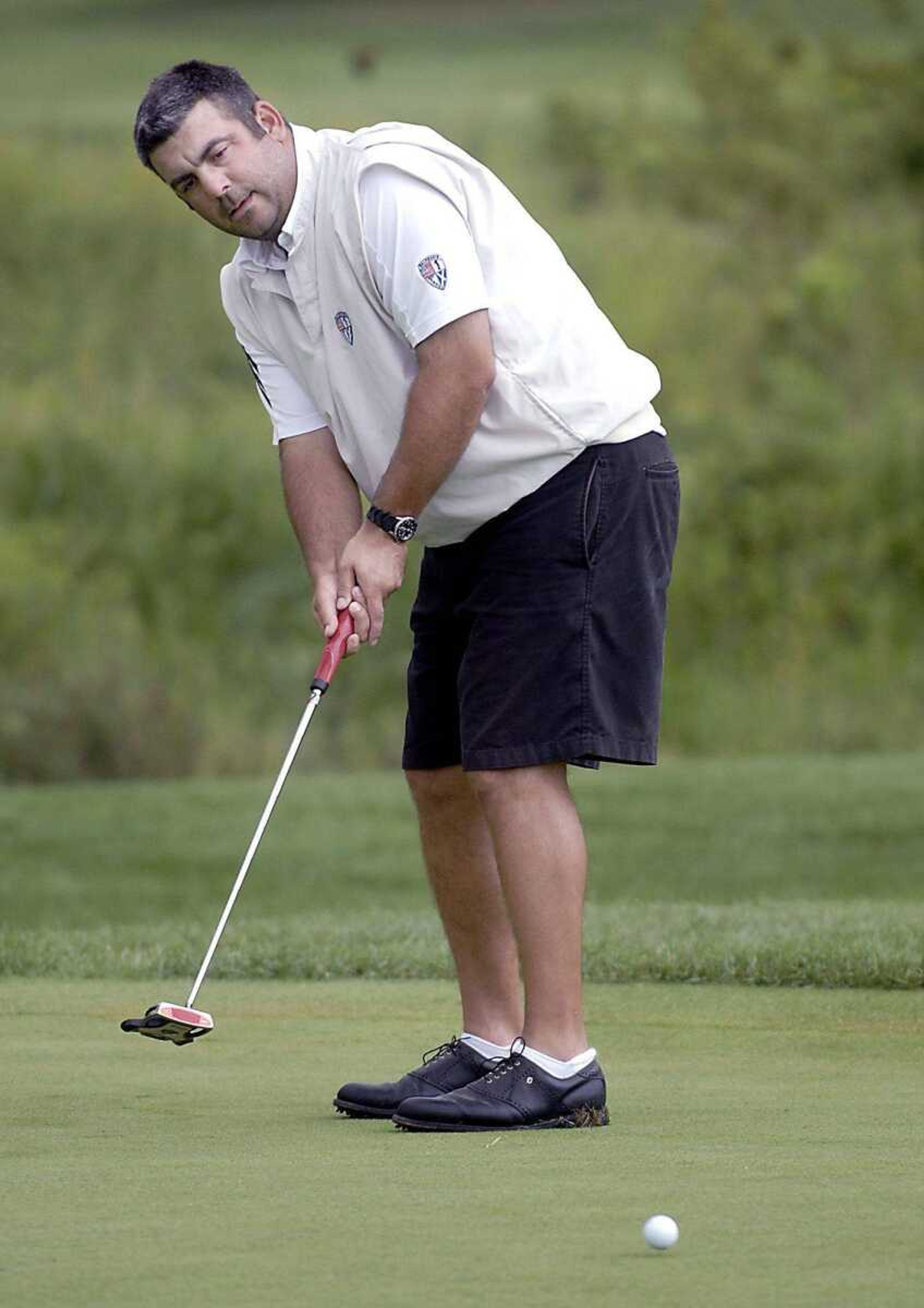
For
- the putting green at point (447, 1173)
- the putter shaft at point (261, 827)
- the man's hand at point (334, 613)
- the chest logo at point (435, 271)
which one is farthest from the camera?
the man's hand at point (334, 613)

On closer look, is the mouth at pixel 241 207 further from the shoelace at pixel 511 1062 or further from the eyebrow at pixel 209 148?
the shoelace at pixel 511 1062

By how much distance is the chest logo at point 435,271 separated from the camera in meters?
3.66

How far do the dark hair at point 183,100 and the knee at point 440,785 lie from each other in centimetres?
106

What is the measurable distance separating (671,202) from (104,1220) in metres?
26.2

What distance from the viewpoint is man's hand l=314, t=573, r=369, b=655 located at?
13.2 feet

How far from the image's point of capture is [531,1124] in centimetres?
377

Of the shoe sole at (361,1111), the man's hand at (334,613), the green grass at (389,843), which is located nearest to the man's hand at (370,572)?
the man's hand at (334,613)

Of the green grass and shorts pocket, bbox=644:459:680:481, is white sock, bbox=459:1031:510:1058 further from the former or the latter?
the green grass

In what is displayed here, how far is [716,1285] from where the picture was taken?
2.50 metres

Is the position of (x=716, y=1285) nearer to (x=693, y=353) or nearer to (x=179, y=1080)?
(x=179, y=1080)

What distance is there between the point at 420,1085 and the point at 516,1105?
279mm

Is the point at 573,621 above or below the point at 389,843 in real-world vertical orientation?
above

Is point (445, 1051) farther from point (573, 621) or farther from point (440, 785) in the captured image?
point (573, 621)

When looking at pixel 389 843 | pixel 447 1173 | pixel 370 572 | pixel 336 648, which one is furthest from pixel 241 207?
pixel 389 843
